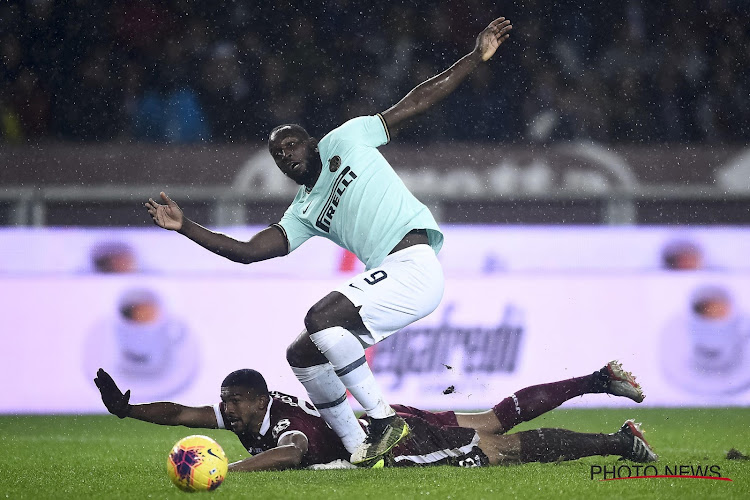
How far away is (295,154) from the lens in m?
5.57

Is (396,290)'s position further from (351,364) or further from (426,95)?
(426,95)

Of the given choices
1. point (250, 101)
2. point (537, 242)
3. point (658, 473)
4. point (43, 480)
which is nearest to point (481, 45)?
Result: point (658, 473)

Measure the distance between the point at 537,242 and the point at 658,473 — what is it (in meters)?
4.16

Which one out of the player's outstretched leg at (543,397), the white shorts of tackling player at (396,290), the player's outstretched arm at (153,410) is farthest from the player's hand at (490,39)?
the player's outstretched arm at (153,410)

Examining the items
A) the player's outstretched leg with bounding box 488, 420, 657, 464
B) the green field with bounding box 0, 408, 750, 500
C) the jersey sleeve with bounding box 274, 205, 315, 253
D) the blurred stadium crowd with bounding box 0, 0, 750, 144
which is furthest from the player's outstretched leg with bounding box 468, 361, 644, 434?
the blurred stadium crowd with bounding box 0, 0, 750, 144

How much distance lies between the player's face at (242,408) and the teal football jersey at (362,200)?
899 mm

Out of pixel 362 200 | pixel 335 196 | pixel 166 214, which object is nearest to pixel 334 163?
pixel 335 196

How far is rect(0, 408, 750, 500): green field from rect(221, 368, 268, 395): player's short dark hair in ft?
1.39

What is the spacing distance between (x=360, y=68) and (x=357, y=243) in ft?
21.1

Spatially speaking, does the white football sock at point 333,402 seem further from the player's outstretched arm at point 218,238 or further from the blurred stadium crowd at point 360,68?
the blurred stadium crowd at point 360,68

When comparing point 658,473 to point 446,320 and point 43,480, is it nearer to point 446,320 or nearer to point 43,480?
point 43,480

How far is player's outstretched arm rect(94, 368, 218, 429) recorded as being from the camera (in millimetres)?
5379

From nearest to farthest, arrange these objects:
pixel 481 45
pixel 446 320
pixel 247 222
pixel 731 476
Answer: pixel 731 476, pixel 481 45, pixel 446 320, pixel 247 222

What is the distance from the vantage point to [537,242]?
369 inches
